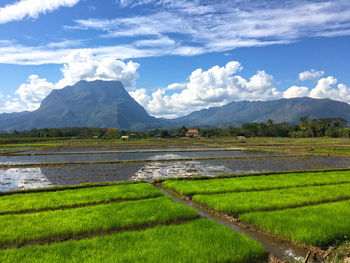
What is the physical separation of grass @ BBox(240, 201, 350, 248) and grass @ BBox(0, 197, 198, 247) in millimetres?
2511

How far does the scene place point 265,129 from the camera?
97.0 m

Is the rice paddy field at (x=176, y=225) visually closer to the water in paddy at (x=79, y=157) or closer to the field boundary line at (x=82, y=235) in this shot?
the field boundary line at (x=82, y=235)

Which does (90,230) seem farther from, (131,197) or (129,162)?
(129,162)

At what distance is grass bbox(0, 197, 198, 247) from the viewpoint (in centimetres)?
639

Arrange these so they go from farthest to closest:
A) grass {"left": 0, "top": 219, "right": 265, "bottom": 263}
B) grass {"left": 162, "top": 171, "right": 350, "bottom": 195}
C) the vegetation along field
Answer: grass {"left": 162, "top": 171, "right": 350, "bottom": 195} < the vegetation along field < grass {"left": 0, "top": 219, "right": 265, "bottom": 263}

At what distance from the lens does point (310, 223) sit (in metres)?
6.70

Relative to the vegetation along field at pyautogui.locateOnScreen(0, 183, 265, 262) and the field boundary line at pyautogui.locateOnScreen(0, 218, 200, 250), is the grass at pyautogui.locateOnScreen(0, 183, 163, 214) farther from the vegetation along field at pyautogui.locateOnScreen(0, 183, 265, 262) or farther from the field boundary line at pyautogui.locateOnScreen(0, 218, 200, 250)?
the field boundary line at pyautogui.locateOnScreen(0, 218, 200, 250)

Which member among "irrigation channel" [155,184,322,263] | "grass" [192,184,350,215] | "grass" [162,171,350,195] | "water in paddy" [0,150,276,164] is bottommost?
"water in paddy" [0,150,276,164]

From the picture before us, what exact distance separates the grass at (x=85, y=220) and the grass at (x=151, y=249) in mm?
782

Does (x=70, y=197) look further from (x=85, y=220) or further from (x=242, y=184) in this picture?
(x=242, y=184)

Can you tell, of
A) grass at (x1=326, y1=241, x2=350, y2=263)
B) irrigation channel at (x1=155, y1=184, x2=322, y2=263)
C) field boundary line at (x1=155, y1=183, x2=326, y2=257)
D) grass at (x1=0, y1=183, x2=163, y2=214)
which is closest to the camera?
grass at (x1=326, y1=241, x2=350, y2=263)

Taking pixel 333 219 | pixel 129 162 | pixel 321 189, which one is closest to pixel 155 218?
pixel 333 219

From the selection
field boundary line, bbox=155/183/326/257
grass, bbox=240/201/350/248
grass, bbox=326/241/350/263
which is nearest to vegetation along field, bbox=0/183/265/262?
field boundary line, bbox=155/183/326/257

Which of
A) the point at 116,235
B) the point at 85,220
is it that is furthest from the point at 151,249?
the point at 85,220
